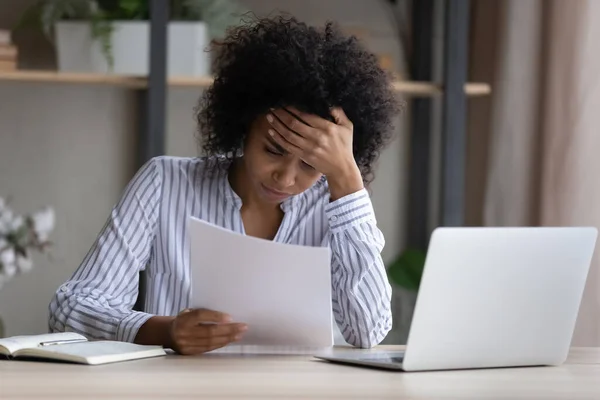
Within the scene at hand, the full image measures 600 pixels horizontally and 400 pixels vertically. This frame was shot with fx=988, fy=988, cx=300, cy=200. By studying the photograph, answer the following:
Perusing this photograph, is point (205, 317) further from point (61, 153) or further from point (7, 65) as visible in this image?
point (61, 153)

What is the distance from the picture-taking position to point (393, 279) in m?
3.05

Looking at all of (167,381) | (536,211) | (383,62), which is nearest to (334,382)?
(167,381)

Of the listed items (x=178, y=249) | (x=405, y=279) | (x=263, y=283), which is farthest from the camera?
(x=405, y=279)

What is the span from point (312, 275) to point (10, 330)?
194 centimetres

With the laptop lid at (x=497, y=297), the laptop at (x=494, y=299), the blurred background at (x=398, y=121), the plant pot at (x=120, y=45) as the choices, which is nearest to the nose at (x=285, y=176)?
the laptop at (x=494, y=299)

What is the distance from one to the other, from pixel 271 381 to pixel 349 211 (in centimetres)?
61

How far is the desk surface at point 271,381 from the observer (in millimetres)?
1111

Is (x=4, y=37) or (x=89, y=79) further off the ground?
(x=4, y=37)

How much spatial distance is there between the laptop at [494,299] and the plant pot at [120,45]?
1639mm

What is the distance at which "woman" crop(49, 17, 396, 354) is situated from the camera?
1743mm

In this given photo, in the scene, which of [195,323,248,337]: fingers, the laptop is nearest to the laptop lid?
the laptop

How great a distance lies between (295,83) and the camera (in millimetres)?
1745

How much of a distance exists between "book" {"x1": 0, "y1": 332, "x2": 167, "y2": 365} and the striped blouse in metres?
0.20

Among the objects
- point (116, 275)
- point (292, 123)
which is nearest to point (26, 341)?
point (116, 275)
